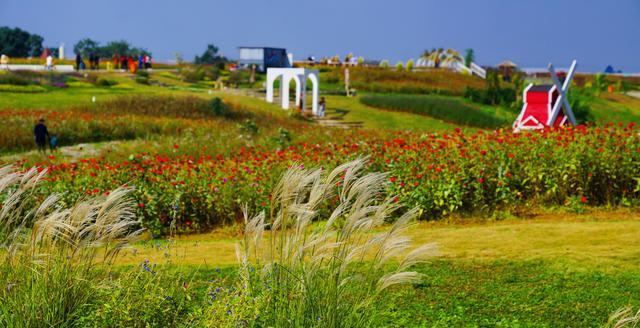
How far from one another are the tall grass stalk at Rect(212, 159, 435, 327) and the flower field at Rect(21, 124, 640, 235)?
21.6 feet

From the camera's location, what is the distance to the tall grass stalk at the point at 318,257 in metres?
4.07

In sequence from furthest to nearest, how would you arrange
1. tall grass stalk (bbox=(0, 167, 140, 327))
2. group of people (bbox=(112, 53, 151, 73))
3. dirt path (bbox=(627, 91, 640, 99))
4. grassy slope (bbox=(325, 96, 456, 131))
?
group of people (bbox=(112, 53, 151, 73))
dirt path (bbox=(627, 91, 640, 99))
grassy slope (bbox=(325, 96, 456, 131))
tall grass stalk (bbox=(0, 167, 140, 327))

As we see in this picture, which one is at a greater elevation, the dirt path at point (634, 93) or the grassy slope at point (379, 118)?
the dirt path at point (634, 93)

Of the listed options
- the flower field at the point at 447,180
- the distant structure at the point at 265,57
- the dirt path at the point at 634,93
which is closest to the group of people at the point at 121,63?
the distant structure at the point at 265,57

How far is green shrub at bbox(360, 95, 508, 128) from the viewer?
32094 mm

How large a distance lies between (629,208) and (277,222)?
28.6ft

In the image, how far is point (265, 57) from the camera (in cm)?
5156

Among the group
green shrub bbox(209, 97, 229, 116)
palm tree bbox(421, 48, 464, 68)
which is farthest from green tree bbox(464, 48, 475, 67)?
green shrub bbox(209, 97, 229, 116)

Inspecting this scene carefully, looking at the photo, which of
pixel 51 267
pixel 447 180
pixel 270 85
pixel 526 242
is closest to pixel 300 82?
pixel 270 85

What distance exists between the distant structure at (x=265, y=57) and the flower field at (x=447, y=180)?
3957 centimetres

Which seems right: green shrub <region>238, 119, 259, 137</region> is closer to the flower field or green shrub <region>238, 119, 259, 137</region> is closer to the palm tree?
the flower field

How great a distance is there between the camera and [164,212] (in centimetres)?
1173

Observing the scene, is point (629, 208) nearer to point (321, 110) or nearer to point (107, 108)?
point (107, 108)

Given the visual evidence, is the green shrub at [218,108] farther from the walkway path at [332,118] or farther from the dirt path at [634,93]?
the dirt path at [634,93]
